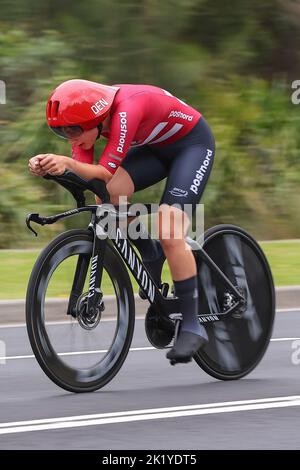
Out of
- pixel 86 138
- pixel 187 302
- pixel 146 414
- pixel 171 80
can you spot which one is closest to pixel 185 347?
pixel 187 302

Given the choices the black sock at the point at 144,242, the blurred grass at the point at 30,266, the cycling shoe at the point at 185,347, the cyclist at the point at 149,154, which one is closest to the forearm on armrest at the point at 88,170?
the cyclist at the point at 149,154

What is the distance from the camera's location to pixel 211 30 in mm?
17781

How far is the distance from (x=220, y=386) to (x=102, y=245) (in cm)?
113

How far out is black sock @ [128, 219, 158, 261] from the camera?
292 inches

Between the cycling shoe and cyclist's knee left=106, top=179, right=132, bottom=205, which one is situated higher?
cyclist's knee left=106, top=179, right=132, bottom=205

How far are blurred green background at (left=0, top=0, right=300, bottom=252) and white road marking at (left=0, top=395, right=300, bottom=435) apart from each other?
8808 millimetres

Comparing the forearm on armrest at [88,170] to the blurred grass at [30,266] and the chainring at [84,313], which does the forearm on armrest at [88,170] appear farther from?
the blurred grass at [30,266]

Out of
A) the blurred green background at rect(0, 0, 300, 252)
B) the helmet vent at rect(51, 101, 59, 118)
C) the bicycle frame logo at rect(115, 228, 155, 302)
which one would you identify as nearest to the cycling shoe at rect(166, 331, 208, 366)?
the bicycle frame logo at rect(115, 228, 155, 302)

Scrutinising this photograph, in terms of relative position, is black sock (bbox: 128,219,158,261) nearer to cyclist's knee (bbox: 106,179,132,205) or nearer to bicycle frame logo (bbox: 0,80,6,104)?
cyclist's knee (bbox: 106,179,132,205)

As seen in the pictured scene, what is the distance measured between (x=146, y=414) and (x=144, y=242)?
1.17 meters

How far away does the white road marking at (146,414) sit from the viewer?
630 cm

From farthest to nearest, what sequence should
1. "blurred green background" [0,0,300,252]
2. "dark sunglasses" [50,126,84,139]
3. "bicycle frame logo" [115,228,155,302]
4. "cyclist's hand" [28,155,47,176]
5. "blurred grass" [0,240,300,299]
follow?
1. "blurred green background" [0,0,300,252]
2. "blurred grass" [0,240,300,299]
3. "bicycle frame logo" [115,228,155,302]
4. "dark sunglasses" [50,126,84,139]
5. "cyclist's hand" [28,155,47,176]

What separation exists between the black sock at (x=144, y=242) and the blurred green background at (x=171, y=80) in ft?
26.7

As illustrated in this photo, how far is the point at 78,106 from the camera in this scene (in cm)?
691
